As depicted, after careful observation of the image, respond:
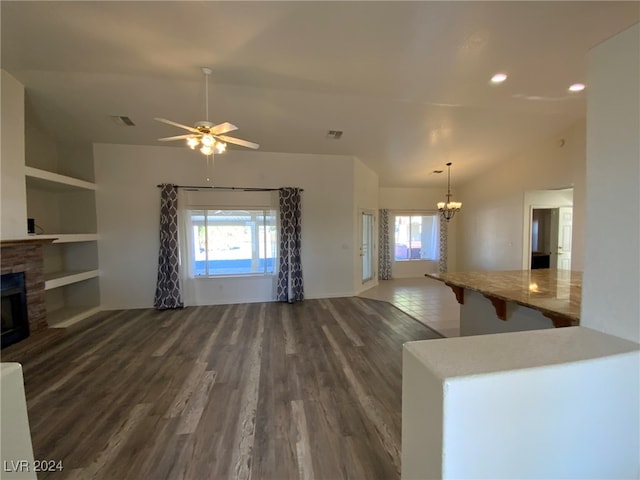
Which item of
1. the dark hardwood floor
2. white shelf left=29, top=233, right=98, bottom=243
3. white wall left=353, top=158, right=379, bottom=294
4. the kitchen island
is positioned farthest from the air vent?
the kitchen island

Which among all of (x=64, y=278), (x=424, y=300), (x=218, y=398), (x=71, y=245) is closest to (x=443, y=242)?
(x=424, y=300)

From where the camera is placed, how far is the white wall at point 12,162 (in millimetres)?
3453

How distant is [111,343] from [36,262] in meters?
1.61

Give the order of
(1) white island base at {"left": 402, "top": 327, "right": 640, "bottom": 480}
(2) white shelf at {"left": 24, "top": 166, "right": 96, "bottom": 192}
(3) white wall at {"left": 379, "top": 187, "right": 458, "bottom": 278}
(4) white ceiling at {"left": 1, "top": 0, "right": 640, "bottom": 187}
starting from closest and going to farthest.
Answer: (1) white island base at {"left": 402, "top": 327, "right": 640, "bottom": 480} < (4) white ceiling at {"left": 1, "top": 0, "right": 640, "bottom": 187} < (2) white shelf at {"left": 24, "top": 166, "right": 96, "bottom": 192} < (3) white wall at {"left": 379, "top": 187, "right": 458, "bottom": 278}

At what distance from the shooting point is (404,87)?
142 inches

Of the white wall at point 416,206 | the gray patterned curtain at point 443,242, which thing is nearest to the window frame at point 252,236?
the white wall at point 416,206

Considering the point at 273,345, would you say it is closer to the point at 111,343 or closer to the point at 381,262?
the point at 111,343

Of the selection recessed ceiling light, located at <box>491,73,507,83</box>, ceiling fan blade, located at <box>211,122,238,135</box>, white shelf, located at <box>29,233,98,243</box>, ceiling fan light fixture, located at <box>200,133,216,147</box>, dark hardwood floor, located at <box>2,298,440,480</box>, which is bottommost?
dark hardwood floor, located at <box>2,298,440,480</box>

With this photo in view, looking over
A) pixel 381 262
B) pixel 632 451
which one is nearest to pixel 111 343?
pixel 632 451

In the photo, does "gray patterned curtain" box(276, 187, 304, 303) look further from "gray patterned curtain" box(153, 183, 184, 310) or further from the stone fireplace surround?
the stone fireplace surround

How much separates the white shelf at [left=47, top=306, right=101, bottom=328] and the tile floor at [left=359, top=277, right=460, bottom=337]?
5055 millimetres

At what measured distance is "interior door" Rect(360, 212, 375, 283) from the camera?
274 inches

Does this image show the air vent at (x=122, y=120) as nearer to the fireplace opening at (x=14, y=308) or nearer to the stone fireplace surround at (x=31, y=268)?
the stone fireplace surround at (x=31, y=268)

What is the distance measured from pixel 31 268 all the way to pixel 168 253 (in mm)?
1768
